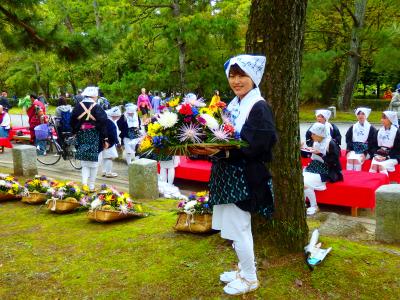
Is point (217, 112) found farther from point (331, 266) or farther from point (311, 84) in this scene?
point (311, 84)

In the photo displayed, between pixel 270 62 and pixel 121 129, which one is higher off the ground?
pixel 270 62

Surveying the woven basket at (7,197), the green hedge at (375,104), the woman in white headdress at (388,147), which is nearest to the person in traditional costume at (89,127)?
the woven basket at (7,197)

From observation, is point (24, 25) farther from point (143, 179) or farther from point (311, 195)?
point (311, 195)

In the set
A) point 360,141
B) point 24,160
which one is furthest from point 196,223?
point 24,160

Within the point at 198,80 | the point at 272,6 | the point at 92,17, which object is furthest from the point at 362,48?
the point at 272,6

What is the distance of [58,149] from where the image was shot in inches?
472

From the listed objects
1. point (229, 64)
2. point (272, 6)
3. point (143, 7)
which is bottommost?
point (229, 64)

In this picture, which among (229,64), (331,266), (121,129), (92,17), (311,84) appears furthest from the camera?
(92,17)

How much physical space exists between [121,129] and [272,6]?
7.95 m

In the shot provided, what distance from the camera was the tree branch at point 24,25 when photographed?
7348 mm

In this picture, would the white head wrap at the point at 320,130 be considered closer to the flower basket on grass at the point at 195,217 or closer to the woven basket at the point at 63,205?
the flower basket on grass at the point at 195,217

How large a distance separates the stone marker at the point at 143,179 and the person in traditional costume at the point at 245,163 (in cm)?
418

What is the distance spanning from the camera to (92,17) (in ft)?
95.0

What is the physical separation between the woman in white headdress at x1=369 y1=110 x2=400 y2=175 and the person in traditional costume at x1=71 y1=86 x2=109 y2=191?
551cm
